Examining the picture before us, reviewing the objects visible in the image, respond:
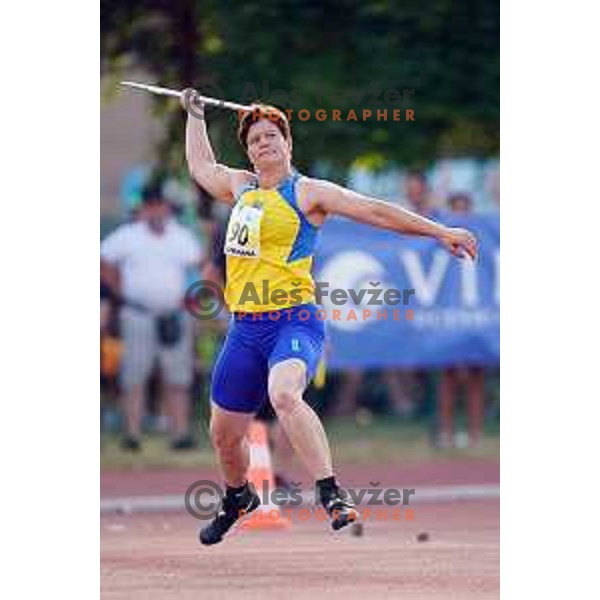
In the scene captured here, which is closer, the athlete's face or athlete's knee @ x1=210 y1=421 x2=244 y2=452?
the athlete's face

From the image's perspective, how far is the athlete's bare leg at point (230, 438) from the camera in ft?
43.1

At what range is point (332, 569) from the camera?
1387 centimetres

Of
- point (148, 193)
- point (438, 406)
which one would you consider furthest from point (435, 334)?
point (148, 193)

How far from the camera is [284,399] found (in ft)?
40.9

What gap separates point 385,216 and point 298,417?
1126mm

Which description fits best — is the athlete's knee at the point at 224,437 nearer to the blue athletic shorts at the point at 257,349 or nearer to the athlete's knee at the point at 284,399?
the blue athletic shorts at the point at 257,349

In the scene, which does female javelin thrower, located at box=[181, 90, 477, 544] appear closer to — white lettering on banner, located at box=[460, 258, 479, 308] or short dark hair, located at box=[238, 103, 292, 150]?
short dark hair, located at box=[238, 103, 292, 150]

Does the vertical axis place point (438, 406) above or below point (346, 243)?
below

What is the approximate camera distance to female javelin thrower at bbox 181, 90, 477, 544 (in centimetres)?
1266

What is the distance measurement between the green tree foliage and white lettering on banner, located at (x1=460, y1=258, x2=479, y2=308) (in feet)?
7.85

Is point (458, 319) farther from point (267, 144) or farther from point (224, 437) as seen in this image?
point (267, 144)

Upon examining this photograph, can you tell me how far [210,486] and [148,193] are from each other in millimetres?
3274

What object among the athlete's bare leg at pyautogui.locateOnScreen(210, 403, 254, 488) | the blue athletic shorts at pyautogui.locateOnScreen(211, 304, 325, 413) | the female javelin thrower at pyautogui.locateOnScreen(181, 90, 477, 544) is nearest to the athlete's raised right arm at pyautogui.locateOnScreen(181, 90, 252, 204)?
the female javelin thrower at pyautogui.locateOnScreen(181, 90, 477, 544)
